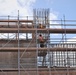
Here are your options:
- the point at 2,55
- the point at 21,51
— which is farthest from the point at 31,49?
the point at 2,55

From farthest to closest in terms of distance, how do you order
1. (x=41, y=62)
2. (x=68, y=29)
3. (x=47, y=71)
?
1. (x=41, y=62)
2. (x=68, y=29)
3. (x=47, y=71)

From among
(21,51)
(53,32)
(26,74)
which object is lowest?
(26,74)

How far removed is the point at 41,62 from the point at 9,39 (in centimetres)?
343

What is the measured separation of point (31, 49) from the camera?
69.4 feet

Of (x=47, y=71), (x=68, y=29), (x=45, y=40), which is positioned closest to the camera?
(x=47, y=71)

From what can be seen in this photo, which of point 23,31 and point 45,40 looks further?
point 45,40

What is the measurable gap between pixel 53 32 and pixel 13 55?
3696 millimetres

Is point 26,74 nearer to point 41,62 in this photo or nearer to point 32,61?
point 32,61

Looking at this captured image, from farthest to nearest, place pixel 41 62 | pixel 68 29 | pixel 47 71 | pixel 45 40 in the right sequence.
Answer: pixel 41 62 < pixel 45 40 < pixel 68 29 < pixel 47 71

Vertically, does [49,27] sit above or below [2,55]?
above

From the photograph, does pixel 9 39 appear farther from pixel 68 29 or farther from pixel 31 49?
pixel 68 29

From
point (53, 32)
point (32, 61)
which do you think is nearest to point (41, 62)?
point (32, 61)

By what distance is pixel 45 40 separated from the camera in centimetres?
2325

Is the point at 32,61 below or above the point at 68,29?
below
